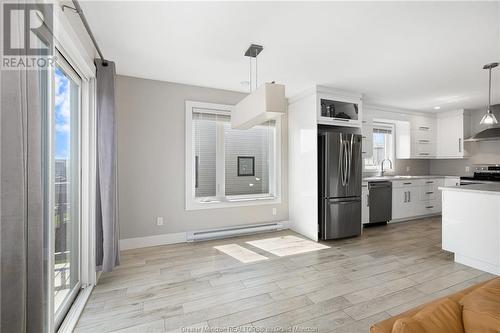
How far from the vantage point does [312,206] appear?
12.7 feet

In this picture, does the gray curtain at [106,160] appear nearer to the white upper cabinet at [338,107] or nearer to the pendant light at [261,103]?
the pendant light at [261,103]

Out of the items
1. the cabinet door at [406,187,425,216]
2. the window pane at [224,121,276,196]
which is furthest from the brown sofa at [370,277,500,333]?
the cabinet door at [406,187,425,216]

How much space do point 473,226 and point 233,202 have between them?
10.7 ft

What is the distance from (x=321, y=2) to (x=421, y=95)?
362cm

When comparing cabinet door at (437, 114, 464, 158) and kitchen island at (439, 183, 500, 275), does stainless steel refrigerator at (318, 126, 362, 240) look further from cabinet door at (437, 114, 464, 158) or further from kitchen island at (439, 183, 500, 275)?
cabinet door at (437, 114, 464, 158)

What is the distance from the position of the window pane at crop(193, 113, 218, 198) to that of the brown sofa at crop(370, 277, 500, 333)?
3.35 m

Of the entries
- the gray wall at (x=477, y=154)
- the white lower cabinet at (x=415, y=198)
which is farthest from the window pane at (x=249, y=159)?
the gray wall at (x=477, y=154)

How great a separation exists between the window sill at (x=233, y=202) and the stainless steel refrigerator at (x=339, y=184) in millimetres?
919

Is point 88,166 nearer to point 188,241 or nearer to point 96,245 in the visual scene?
point 96,245

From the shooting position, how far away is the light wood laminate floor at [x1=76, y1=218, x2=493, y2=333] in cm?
187

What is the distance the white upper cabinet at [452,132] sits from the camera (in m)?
5.34

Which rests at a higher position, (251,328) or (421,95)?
(421,95)

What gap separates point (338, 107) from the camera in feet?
13.6

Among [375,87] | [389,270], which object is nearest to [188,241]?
[389,270]
